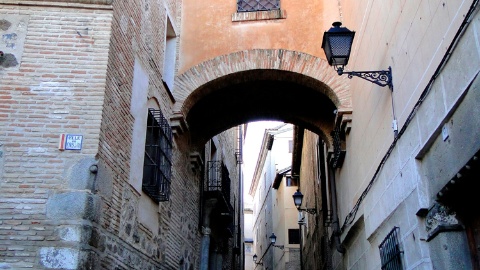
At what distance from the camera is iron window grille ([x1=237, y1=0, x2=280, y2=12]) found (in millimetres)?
A: 10961

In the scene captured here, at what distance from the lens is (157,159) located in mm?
8547

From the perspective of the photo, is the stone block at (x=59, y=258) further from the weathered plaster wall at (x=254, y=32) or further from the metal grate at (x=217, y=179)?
the metal grate at (x=217, y=179)

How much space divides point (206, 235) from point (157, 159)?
13.1 ft

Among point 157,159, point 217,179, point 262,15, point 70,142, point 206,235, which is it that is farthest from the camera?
point 217,179

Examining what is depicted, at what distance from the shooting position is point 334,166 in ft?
35.9

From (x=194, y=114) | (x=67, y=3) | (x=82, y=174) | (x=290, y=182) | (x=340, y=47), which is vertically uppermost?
(x=290, y=182)

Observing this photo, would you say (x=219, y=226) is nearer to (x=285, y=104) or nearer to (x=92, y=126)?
(x=285, y=104)

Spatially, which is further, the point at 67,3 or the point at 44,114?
the point at 67,3

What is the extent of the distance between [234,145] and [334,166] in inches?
400

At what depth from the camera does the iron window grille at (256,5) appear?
36.0ft

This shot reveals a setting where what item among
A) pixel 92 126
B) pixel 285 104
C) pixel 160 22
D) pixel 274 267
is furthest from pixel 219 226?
pixel 274 267

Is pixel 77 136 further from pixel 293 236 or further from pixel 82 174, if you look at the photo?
pixel 293 236

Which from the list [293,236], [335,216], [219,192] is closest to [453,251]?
[335,216]

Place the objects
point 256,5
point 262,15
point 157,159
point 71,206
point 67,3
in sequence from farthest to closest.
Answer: point 256,5, point 262,15, point 157,159, point 67,3, point 71,206
